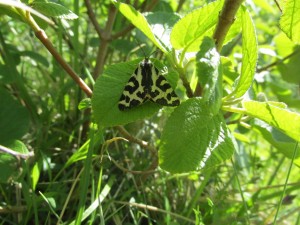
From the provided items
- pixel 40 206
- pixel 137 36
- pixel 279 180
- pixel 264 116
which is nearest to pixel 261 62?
pixel 137 36

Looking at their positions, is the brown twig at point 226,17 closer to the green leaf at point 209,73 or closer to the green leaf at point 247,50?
the green leaf at point 247,50

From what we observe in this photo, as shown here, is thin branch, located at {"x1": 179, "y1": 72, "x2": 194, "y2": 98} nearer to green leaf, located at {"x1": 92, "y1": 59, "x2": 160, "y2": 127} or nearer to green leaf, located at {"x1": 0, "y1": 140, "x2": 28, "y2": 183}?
green leaf, located at {"x1": 92, "y1": 59, "x2": 160, "y2": 127}

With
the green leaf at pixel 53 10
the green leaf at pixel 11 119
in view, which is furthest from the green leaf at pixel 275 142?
the green leaf at pixel 11 119

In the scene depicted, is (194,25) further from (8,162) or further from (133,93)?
(8,162)

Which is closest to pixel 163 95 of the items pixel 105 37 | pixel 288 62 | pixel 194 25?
pixel 194 25

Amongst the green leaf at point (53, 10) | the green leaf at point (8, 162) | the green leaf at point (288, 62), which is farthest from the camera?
A: the green leaf at point (288, 62)

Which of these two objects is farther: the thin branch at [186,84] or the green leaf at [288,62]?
the green leaf at [288,62]

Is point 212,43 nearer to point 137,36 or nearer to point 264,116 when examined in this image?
point 264,116
